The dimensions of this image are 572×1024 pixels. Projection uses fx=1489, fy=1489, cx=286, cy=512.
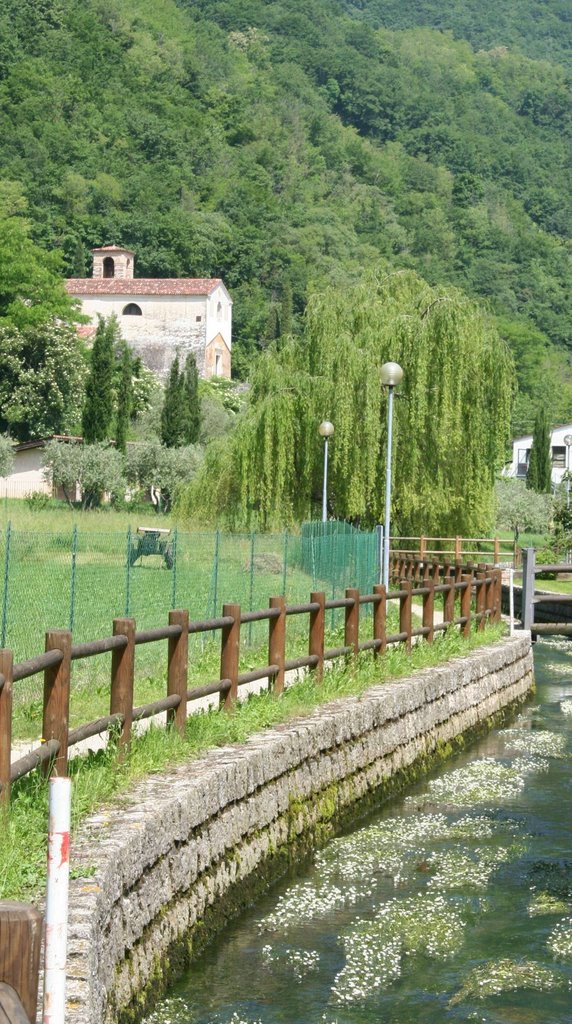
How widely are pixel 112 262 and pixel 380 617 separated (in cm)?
13579

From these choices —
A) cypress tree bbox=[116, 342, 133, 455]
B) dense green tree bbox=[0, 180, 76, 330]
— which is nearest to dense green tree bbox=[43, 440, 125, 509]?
cypress tree bbox=[116, 342, 133, 455]

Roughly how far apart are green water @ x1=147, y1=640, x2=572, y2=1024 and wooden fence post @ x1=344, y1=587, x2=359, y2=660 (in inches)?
81.7

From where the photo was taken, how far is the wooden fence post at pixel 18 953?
10.0ft

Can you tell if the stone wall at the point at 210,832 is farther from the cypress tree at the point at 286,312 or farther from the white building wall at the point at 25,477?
the cypress tree at the point at 286,312

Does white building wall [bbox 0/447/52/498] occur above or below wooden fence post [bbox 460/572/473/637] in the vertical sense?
above

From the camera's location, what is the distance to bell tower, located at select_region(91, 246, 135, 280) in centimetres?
14800

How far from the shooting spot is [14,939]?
10.2ft

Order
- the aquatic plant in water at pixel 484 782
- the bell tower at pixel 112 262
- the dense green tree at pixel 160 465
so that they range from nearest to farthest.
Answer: the aquatic plant in water at pixel 484 782 < the dense green tree at pixel 160 465 < the bell tower at pixel 112 262

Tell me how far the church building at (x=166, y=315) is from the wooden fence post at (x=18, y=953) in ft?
419

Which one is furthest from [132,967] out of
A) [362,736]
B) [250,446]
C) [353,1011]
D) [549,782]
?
[250,446]

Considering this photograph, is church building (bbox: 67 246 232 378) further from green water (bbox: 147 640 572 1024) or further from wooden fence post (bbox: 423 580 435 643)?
green water (bbox: 147 640 572 1024)

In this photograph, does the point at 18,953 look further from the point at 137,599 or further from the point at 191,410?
the point at 191,410

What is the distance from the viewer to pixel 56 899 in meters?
4.05

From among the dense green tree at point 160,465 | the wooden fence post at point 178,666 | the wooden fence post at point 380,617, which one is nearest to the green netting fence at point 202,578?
the wooden fence post at point 380,617
